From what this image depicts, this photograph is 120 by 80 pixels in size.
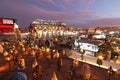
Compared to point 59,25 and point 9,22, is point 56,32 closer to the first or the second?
point 59,25

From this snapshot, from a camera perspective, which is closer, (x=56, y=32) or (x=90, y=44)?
(x=90, y=44)

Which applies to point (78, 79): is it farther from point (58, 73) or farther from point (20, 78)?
point (20, 78)

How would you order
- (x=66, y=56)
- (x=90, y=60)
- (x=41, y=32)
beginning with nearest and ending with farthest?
(x=90, y=60)
(x=66, y=56)
(x=41, y=32)

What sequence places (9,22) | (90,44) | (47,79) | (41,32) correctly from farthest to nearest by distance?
(41,32) → (9,22) → (90,44) → (47,79)

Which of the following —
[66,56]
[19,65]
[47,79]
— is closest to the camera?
[47,79]

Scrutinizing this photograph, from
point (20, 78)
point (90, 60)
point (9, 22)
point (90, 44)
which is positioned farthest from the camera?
point (9, 22)

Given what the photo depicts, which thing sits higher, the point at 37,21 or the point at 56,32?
A: the point at 37,21

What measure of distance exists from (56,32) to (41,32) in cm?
1512

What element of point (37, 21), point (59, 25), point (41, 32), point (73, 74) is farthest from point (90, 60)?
point (59, 25)

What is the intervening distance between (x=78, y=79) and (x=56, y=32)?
107141 mm

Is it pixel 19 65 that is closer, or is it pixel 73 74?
pixel 73 74

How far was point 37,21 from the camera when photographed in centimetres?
11369

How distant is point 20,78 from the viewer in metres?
7.89

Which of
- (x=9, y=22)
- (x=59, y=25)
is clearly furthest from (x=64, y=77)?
(x=59, y=25)
